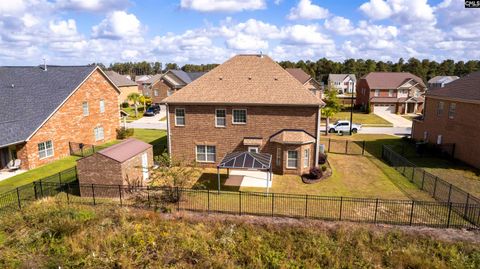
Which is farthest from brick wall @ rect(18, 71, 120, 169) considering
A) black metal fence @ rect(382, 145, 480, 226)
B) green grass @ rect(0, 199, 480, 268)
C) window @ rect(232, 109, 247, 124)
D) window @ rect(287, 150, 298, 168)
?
black metal fence @ rect(382, 145, 480, 226)

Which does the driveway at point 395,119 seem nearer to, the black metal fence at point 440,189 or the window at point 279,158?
the black metal fence at point 440,189

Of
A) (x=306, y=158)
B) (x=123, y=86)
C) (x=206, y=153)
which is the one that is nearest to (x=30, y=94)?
(x=206, y=153)

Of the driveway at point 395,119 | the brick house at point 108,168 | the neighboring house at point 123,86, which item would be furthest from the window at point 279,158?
the neighboring house at point 123,86

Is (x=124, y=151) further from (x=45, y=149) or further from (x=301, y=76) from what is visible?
(x=301, y=76)

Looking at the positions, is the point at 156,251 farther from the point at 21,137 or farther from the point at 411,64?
the point at 411,64
